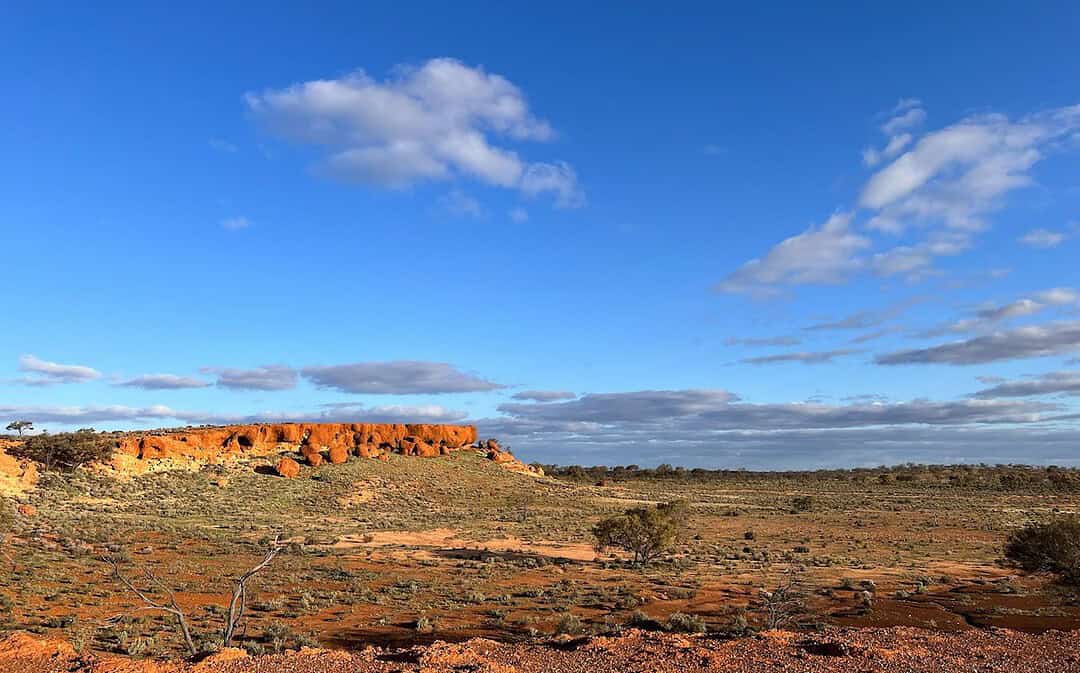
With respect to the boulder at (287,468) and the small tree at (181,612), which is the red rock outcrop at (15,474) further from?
the small tree at (181,612)

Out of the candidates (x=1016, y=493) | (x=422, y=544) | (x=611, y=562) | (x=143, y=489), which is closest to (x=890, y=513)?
(x=1016, y=493)

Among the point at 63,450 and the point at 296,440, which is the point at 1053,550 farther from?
the point at 296,440

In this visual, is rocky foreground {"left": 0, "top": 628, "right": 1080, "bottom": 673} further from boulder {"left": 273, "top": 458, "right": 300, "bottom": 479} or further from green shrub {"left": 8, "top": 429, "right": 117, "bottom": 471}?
boulder {"left": 273, "top": 458, "right": 300, "bottom": 479}

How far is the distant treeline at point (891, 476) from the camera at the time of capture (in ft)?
257

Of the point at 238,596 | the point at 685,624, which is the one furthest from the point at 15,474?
the point at 685,624

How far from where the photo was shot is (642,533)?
29.8 meters

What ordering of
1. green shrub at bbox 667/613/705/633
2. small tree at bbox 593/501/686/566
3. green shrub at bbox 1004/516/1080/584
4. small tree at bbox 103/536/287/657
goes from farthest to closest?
small tree at bbox 593/501/686/566, green shrub at bbox 1004/516/1080/584, green shrub at bbox 667/613/705/633, small tree at bbox 103/536/287/657

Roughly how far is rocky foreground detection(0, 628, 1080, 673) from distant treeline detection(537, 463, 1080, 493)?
71.2 meters

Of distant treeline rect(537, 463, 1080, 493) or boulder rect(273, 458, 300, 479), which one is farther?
distant treeline rect(537, 463, 1080, 493)

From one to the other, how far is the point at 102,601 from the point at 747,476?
96308mm

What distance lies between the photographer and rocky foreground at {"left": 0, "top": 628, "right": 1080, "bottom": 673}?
10.8m

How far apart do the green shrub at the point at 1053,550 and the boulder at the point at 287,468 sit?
5291 cm

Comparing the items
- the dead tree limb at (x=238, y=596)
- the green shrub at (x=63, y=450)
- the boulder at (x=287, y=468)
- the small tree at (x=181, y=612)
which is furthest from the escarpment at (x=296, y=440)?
the dead tree limb at (x=238, y=596)

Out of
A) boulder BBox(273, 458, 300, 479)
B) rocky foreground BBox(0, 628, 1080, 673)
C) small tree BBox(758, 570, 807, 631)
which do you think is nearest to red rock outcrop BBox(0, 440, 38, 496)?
boulder BBox(273, 458, 300, 479)
